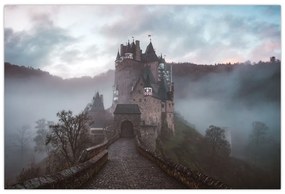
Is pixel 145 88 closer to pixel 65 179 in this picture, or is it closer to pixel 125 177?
pixel 125 177

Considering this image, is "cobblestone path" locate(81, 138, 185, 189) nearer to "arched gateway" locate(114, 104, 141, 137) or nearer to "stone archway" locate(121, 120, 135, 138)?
"arched gateway" locate(114, 104, 141, 137)

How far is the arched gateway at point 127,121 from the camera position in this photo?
26.3m

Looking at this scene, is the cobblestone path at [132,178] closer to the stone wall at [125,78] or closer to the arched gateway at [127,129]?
the arched gateway at [127,129]

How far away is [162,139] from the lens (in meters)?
33.4

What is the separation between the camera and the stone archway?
26625 millimetres

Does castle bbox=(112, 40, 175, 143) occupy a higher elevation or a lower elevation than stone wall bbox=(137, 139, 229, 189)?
higher

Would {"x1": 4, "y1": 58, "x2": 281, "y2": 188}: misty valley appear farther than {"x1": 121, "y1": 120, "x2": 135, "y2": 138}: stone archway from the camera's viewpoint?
No

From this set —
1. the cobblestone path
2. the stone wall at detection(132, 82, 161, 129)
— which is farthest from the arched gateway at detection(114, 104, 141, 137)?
the cobblestone path

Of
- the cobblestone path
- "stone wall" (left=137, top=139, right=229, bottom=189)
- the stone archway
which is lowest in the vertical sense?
the cobblestone path

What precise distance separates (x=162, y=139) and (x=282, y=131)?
23691mm

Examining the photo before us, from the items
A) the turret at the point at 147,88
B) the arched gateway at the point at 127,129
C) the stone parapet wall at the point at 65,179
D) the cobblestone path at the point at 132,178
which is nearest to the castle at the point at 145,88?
the turret at the point at 147,88

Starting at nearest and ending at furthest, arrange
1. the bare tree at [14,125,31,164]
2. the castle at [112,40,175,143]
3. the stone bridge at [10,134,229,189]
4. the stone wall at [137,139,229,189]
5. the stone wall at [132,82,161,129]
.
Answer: the stone bridge at [10,134,229,189] < the stone wall at [137,139,229,189] < the bare tree at [14,125,31,164] < the stone wall at [132,82,161,129] < the castle at [112,40,175,143]

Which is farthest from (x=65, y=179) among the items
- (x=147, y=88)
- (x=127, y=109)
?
(x=147, y=88)

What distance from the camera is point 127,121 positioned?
2666 cm
